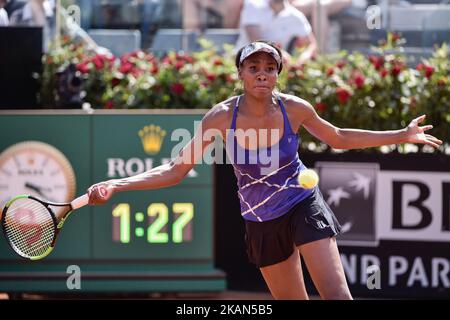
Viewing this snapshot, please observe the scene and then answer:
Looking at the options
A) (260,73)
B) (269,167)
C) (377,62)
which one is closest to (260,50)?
(260,73)

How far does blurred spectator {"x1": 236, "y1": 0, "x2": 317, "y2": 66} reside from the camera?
8914 mm

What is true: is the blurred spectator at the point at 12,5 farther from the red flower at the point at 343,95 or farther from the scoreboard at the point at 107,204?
the red flower at the point at 343,95

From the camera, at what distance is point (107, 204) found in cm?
791

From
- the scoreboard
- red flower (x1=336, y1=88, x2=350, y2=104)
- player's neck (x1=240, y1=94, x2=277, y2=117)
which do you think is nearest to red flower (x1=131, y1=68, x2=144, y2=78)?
the scoreboard

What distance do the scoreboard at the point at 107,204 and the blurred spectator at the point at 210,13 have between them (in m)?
1.78

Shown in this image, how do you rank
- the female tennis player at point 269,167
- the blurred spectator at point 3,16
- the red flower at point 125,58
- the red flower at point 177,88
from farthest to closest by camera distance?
1. the blurred spectator at point 3,16
2. the red flower at point 125,58
3. the red flower at point 177,88
4. the female tennis player at point 269,167

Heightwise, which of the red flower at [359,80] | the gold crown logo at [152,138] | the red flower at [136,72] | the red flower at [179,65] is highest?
the red flower at [179,65]

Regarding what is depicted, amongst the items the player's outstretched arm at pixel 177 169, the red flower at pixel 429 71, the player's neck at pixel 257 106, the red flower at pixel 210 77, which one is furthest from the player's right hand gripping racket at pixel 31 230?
the red flower at pixel 429 71

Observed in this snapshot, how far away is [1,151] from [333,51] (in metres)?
3.20

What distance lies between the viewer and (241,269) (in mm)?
8156

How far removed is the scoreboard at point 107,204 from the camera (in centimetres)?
791

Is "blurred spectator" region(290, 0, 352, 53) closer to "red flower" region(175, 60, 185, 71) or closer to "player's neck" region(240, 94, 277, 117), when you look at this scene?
"red flower" region(175, 60, 185, 71)

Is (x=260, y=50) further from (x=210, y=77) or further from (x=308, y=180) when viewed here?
(x=210, y=77)

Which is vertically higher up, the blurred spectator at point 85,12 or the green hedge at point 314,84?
the blurred spectator at point 85,12
